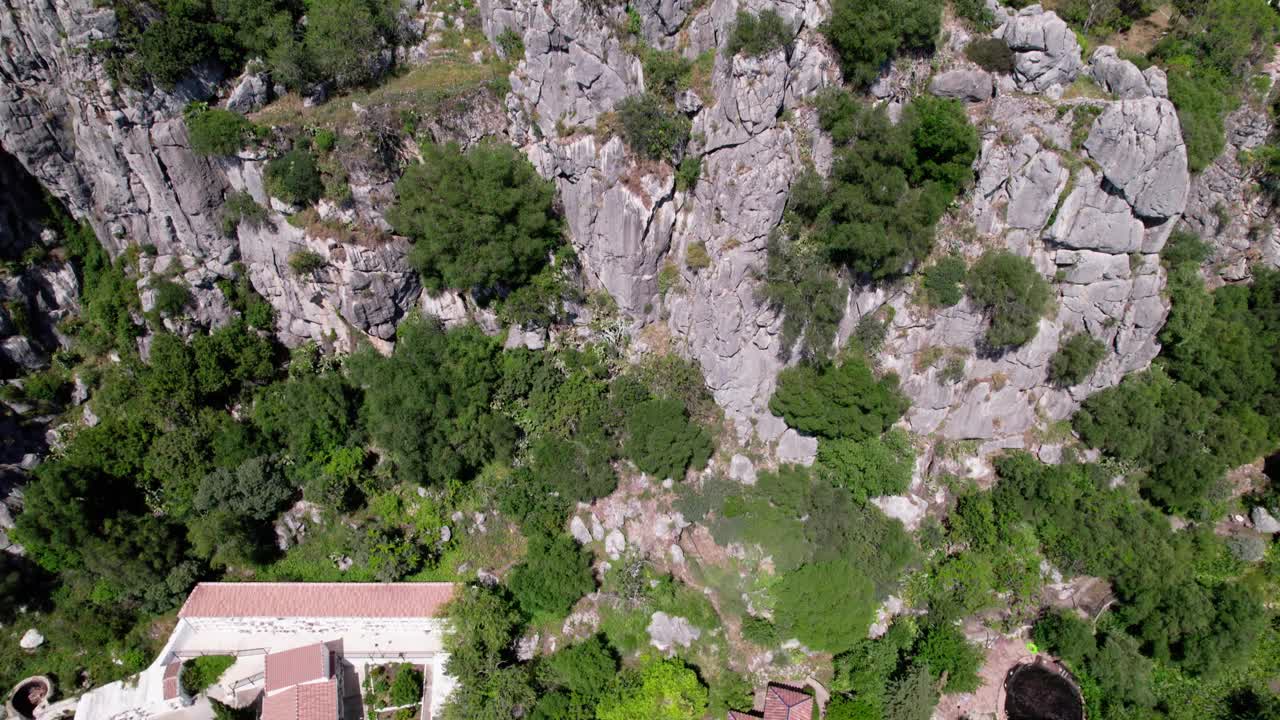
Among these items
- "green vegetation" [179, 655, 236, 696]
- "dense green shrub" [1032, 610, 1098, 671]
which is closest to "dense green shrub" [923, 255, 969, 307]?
"dense green shrub" [1032, 610, 1098, 671]

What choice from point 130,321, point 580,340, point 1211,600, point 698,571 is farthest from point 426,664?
point 1211,600

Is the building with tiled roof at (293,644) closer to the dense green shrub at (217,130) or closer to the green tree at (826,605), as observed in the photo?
the green tree at (826,605)

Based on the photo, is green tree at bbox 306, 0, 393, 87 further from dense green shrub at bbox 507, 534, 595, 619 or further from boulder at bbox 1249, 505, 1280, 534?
boulder at bbox 1249, 505, 1280, 534

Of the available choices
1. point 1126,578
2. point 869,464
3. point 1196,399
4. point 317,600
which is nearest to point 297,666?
point 317,600

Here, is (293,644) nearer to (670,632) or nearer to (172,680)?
(172,680)

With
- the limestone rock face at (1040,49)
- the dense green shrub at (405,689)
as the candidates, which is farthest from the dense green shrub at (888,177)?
the dense green shrub at (405,689)

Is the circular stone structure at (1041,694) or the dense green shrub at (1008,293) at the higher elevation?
the dense green shrub at (1008,293)

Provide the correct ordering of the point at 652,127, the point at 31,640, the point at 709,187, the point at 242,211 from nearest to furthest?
the point at 652,127 → the point at 709,187 → the point at 31,640 → the point at 242,211
